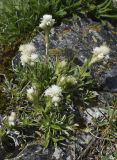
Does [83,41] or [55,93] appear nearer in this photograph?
[55,93]

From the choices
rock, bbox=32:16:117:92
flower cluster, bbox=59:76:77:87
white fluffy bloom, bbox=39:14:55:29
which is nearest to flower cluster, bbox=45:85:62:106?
flower cluster, bbox=59:76:77:87

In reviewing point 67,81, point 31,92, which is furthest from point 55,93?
point 67,81

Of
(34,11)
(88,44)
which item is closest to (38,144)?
(88,44)

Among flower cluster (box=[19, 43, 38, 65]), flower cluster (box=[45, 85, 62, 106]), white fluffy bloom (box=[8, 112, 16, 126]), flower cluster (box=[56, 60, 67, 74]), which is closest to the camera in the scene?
flower cluster (box=[45, 85, 62, 106])

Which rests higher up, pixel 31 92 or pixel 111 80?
pixel 111 80

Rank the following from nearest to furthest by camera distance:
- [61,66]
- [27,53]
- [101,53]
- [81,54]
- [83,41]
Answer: [27,53] → [101,53] → [61,66] → [81,54] → [83,41]

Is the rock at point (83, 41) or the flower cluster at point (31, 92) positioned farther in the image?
the rock at point (83, 41)

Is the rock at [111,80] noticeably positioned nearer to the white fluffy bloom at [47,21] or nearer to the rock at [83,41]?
the rock at [83,41]

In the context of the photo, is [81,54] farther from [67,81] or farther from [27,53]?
[27,53]

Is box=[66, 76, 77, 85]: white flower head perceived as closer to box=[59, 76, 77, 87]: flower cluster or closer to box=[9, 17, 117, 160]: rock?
box=[59, 76, 77, 87]: flower cluster

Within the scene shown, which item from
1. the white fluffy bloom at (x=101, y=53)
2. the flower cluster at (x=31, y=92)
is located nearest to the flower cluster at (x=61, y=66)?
the white fluffy bloom at (x=101, y=53)

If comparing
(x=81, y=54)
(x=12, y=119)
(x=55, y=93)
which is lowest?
(x=12, y=119)

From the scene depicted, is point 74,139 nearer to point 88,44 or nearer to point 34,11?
point 88,44
